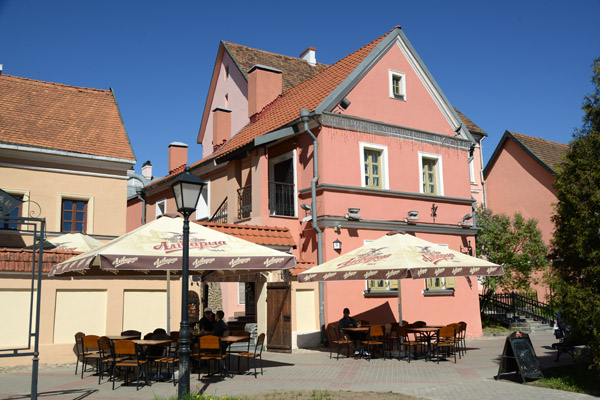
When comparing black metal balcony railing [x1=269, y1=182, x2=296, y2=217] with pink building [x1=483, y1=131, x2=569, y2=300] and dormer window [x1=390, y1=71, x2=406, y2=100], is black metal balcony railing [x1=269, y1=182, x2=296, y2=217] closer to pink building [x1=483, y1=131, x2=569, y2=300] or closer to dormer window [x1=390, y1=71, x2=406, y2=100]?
dormer window [x1=390, y1=71, x2=406, y2=100]

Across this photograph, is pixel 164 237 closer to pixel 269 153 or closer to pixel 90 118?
pixel 269 153

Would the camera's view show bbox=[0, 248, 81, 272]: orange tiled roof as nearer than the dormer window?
Yes

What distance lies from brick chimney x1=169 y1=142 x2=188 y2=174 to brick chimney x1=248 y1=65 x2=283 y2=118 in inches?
296

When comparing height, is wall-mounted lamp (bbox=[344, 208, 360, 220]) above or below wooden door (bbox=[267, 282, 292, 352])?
above

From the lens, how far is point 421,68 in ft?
69.4

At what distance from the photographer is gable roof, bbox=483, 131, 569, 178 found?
29.9 metres

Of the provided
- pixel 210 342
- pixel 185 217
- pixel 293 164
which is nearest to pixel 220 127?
pixel 293 164

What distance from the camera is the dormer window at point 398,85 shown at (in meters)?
20.3

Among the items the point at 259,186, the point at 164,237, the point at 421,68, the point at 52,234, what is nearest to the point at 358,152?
the point at 259,186

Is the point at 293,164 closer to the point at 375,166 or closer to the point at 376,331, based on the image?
the point at 375,166

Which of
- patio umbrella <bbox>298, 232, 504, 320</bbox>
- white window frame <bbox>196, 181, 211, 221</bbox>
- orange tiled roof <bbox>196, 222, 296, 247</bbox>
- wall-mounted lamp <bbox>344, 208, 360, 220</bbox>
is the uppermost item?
white window frame <bbox>196, 181, 211, 221</bbox>

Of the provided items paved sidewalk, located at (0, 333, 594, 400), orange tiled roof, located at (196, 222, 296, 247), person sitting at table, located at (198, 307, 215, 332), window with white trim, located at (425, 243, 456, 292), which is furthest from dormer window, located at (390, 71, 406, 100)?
person sitting at table, located at (198, 307, 215, 332)

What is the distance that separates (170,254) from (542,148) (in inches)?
1036

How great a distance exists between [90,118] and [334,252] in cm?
1132
